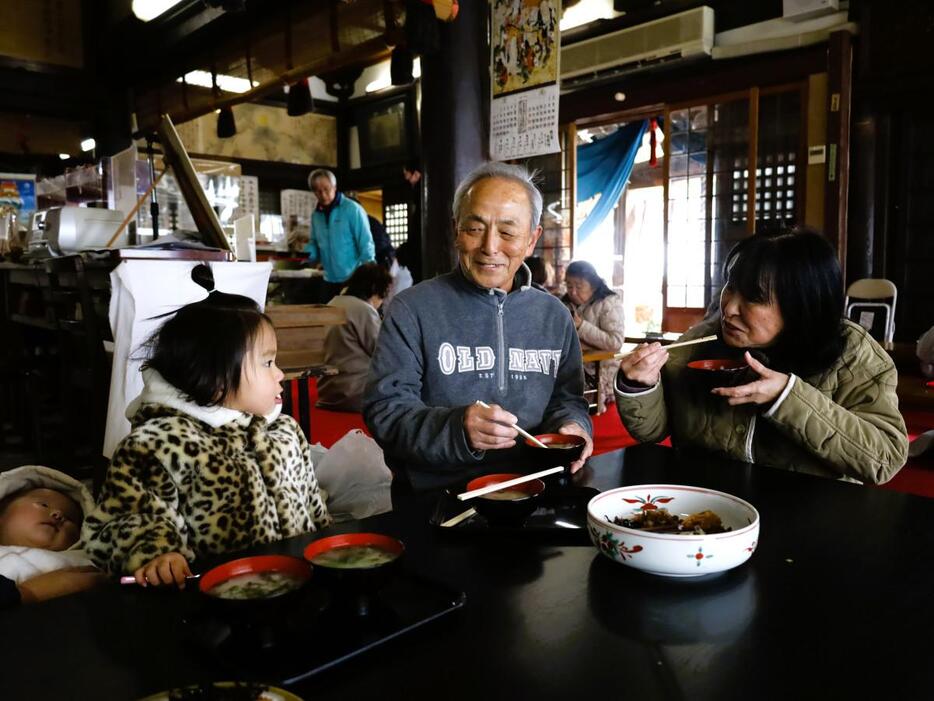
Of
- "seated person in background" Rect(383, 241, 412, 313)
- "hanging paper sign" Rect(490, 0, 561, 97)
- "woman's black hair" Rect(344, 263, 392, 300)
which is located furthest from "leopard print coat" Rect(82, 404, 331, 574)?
"seated person in background" Rect(383, 241, 412, 313)

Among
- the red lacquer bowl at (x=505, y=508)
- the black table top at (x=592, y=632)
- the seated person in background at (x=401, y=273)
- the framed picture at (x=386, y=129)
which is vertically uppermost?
the framed picture at (x=386, y=129)

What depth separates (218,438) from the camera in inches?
58.5

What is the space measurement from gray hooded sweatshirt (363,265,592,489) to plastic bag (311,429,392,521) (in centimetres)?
10

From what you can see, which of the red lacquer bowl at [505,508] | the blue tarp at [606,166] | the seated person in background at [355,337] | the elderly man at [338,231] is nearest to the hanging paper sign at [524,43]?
the seated person in background at [355,337]

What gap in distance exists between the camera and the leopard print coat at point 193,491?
125 centimetres

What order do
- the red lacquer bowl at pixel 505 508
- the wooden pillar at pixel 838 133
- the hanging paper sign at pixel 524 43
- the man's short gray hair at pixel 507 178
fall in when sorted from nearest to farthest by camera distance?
the red lacquer bowl at pixel 505 508 < the man's short gray hair at pixel 507 178 < the hanging paper sign at pixel 524 43 < the wooden pillar at pixel 838 133

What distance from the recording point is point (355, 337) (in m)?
5.42

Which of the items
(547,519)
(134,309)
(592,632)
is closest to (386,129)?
(134,309)

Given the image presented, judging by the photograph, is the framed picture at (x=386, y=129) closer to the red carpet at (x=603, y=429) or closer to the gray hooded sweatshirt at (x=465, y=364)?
the red carpet at (x=603, y=429)

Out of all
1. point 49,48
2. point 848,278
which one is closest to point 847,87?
point 848,278

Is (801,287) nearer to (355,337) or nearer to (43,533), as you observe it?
(43,533)

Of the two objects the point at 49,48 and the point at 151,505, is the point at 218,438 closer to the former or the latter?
the point at 151,505

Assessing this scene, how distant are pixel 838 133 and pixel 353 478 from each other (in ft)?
18.4

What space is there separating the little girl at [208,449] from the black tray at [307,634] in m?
0.49
